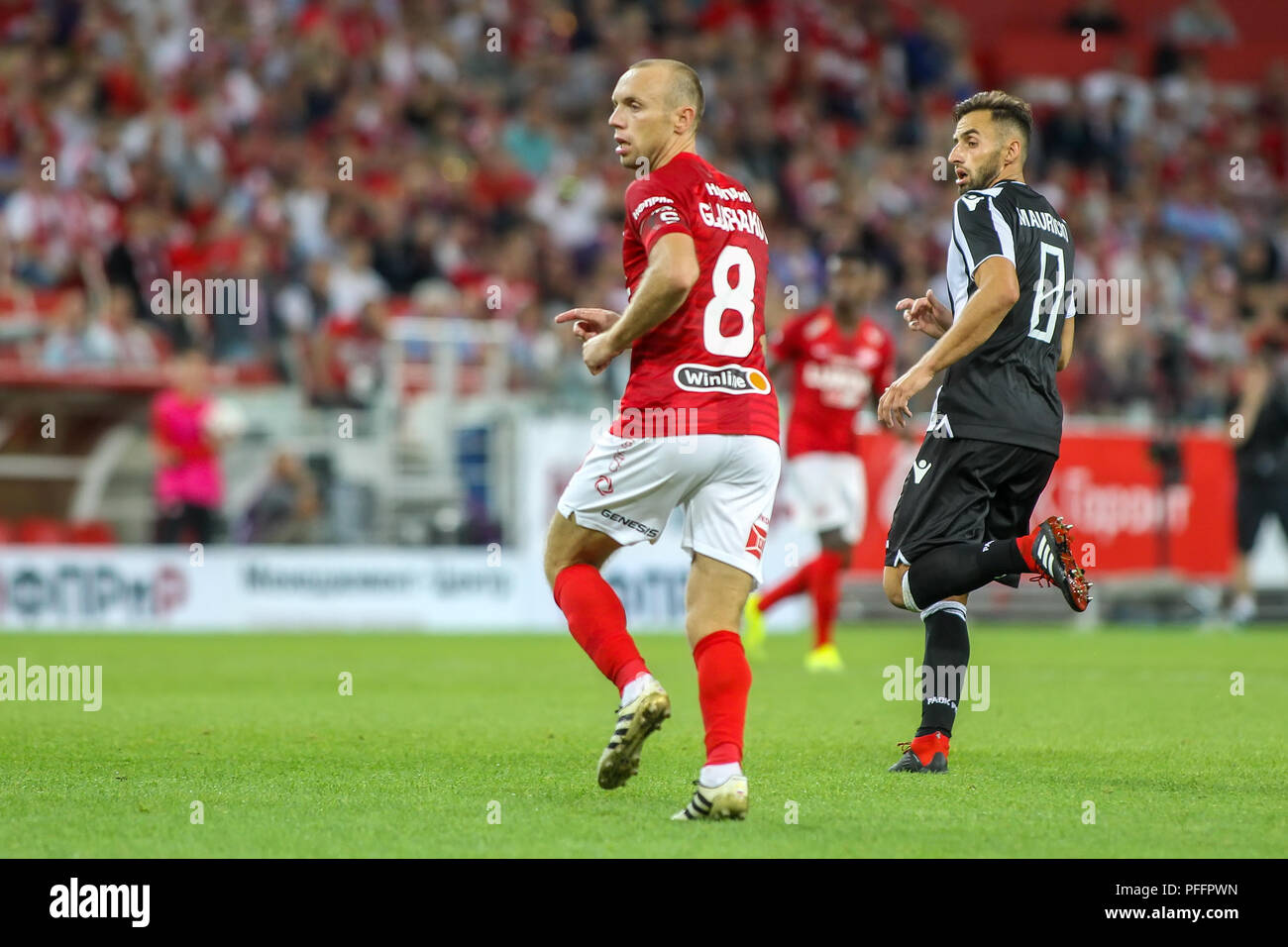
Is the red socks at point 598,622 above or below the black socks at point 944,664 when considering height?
above

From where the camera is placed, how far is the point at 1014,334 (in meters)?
6.67

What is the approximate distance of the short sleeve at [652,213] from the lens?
5484mm

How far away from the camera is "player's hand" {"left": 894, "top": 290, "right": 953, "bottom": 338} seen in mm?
6758

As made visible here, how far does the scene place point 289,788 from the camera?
6055 millimetres

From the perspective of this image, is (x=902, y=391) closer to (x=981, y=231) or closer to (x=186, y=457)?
(x=981, y=231)

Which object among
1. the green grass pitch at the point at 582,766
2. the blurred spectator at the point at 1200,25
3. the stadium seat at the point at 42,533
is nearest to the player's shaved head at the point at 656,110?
the green grass pitch at the point at 582,766

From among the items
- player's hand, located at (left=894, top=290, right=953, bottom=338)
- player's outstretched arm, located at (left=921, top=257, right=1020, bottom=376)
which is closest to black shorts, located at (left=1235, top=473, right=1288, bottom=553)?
player's hand, located at (left=894, top=290, right=953, bottom=338)

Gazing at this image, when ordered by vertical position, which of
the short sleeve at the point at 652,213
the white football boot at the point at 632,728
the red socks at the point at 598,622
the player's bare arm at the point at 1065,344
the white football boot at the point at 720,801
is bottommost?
the white football boot at the point at 720,801

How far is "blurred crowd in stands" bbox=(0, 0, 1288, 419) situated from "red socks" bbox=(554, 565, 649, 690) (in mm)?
11241

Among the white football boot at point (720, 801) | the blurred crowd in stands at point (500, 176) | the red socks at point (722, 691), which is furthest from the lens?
the blurred crowd in stands at point (500, 176)

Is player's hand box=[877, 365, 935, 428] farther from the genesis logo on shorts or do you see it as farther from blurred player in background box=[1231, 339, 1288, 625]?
blurred player in background box=[1231, 339, 1288, 625]

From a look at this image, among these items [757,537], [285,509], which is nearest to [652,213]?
[757,537]

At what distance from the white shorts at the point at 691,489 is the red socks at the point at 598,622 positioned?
7.3 inches

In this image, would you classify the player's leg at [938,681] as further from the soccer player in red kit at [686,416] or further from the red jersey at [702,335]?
the red jersey at [702,335]
